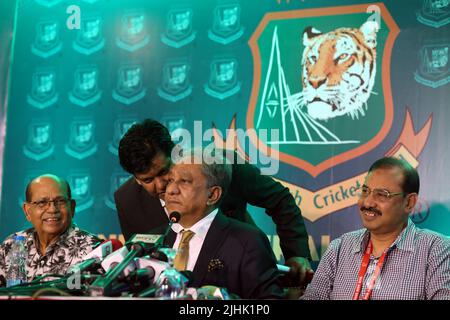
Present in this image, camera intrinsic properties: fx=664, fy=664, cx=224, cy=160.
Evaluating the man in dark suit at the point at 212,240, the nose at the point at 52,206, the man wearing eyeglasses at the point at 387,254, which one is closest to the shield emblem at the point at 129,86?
the nose at the point at 52,206

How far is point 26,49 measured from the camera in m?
5.46

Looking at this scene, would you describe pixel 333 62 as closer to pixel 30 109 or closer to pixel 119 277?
pixel 30 109

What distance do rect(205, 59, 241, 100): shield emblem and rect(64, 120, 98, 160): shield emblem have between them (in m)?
1.03

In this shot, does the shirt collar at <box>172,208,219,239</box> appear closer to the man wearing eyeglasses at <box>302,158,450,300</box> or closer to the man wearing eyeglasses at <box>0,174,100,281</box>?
the man wearing eyeglasses at <box>302,158,450,300</box>

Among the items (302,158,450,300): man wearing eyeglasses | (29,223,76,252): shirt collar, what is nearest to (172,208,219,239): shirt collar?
(302,158,450,300): man wearing eyeglasses

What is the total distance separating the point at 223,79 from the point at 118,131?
3.06 ft

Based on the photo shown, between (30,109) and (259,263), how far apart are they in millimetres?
3318

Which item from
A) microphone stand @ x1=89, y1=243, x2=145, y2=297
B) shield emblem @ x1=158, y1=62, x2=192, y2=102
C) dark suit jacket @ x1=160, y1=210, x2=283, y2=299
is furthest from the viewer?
shield emblem @ x1=158, y1=62, x2=192, y2=102

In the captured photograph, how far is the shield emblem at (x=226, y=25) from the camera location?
487cm

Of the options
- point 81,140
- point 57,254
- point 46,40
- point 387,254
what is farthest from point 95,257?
point 46,40

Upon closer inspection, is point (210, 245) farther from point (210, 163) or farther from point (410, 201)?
point (410, 201)

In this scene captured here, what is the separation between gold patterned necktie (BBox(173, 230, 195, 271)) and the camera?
107 inches

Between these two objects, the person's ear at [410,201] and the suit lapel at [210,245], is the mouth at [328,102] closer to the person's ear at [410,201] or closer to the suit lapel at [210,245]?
the person's ear at [410,201]

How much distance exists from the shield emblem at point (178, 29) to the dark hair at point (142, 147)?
181cm
